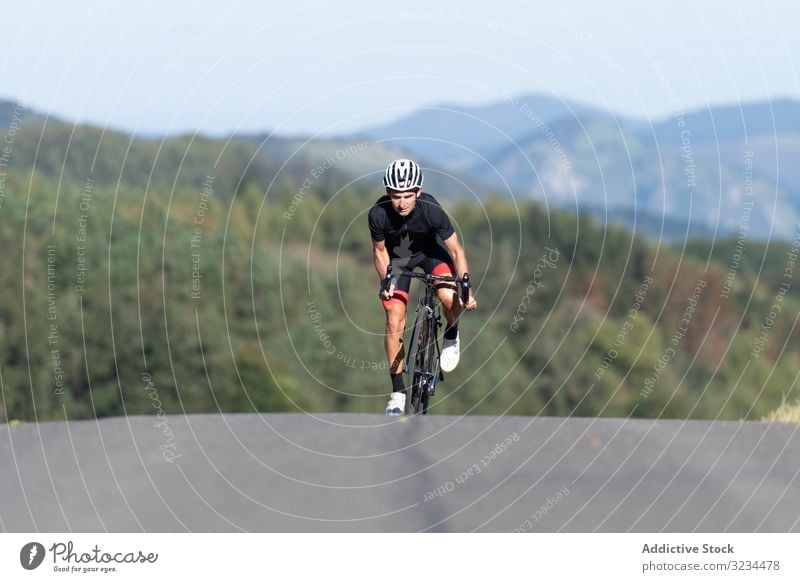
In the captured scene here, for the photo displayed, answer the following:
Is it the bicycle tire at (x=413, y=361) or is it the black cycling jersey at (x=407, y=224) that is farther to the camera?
the bicycle tire at (x=413, y=361)

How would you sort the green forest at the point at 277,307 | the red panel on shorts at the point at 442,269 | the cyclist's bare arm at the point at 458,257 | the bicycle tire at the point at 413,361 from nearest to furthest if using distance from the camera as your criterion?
the cyclist's bare arm at the point at 458,257
the bicycle tire at the point at 413,361
the red panel on shorts at the point at 442,269
the green forest at the point at 277,307

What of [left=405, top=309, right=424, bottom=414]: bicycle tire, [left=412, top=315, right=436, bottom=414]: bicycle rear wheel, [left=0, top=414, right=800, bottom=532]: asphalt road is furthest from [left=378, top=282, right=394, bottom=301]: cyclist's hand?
[left=0, top=414, right=800, bottom=532]: asphalt road

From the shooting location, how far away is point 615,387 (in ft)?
319

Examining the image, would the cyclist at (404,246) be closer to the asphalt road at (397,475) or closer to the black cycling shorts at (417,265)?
the black cycling shorts at (417,265)

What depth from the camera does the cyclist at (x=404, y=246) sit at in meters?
11.7

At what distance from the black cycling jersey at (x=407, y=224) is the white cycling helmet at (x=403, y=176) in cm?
41

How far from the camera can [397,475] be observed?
11.1 meters

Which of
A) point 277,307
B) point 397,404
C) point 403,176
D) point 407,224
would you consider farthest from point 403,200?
point 277,307

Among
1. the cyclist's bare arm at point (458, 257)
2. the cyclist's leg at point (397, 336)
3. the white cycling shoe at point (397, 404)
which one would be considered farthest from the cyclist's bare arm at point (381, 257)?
the white cycling shoe at point (397, 404)

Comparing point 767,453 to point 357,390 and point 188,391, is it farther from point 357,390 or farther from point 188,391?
point 357,390

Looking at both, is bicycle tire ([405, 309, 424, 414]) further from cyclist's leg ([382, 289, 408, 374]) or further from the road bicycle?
cyclist's leg ([382, 289, 408, 374])

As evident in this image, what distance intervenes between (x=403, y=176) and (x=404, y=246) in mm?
1179

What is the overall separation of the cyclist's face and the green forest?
3144 centimetres

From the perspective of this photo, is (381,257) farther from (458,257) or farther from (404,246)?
(458,257)
